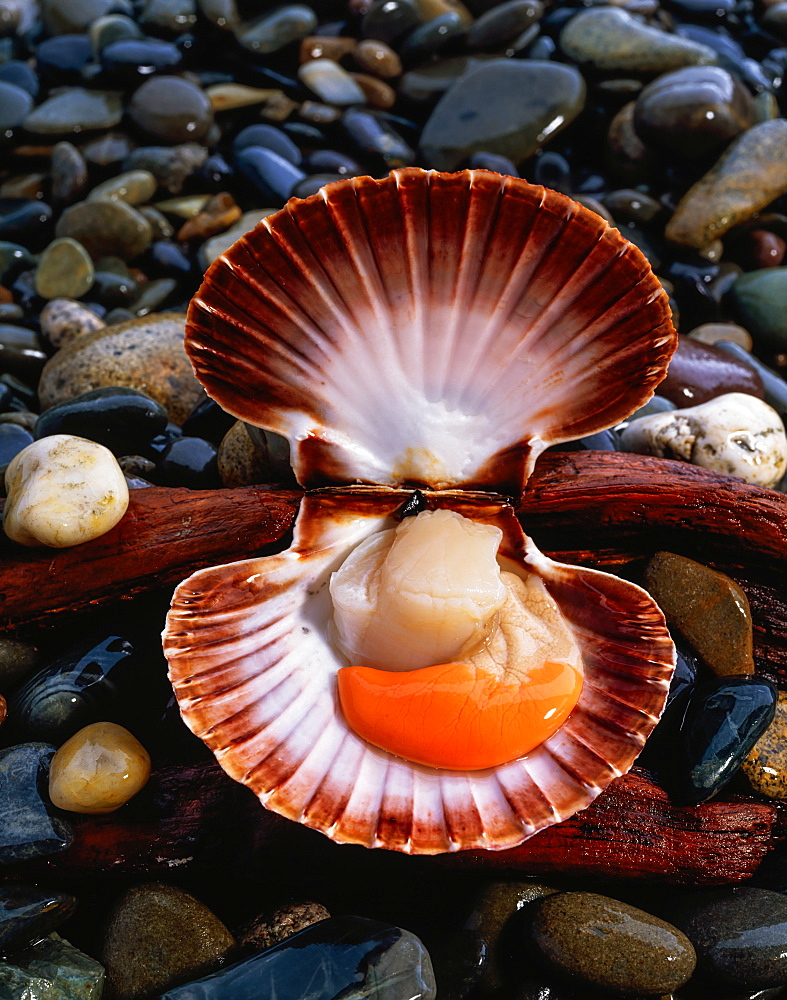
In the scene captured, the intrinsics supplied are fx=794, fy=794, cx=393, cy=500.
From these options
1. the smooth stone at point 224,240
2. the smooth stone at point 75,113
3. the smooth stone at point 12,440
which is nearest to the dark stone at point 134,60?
the smooth stone at point 75,113

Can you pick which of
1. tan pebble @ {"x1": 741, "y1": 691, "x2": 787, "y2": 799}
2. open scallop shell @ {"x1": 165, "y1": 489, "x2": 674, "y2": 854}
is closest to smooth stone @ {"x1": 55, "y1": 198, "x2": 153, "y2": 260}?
open scallop shell @ {"x1": 165, "y1": 489, "x2": 674, "y2": 854}

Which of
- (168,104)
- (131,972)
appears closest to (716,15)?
(168,104)

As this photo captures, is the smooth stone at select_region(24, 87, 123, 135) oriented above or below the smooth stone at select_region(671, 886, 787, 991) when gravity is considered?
above

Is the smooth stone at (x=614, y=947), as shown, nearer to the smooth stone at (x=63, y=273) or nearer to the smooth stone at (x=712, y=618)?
the smooth stone at (x=712, y=618)

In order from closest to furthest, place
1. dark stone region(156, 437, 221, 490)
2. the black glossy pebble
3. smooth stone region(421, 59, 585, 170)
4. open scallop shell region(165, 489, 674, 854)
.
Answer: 1. open scallop shell region(165, 489, 674, 854)
2. the black glossy pebble
3. dark stone region(156, 437, 221, 490)
4. smooth stone region(421, 59, 585, 170)

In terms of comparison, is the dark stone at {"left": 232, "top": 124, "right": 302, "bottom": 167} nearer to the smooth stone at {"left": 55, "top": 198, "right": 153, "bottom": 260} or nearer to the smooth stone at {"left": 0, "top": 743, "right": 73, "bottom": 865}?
the smooth stone at {"left": 55, "top": 198, "right": 153, "bottom": 260}

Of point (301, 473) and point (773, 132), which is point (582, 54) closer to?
point (773, 132)

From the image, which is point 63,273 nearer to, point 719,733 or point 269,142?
point 269,142
